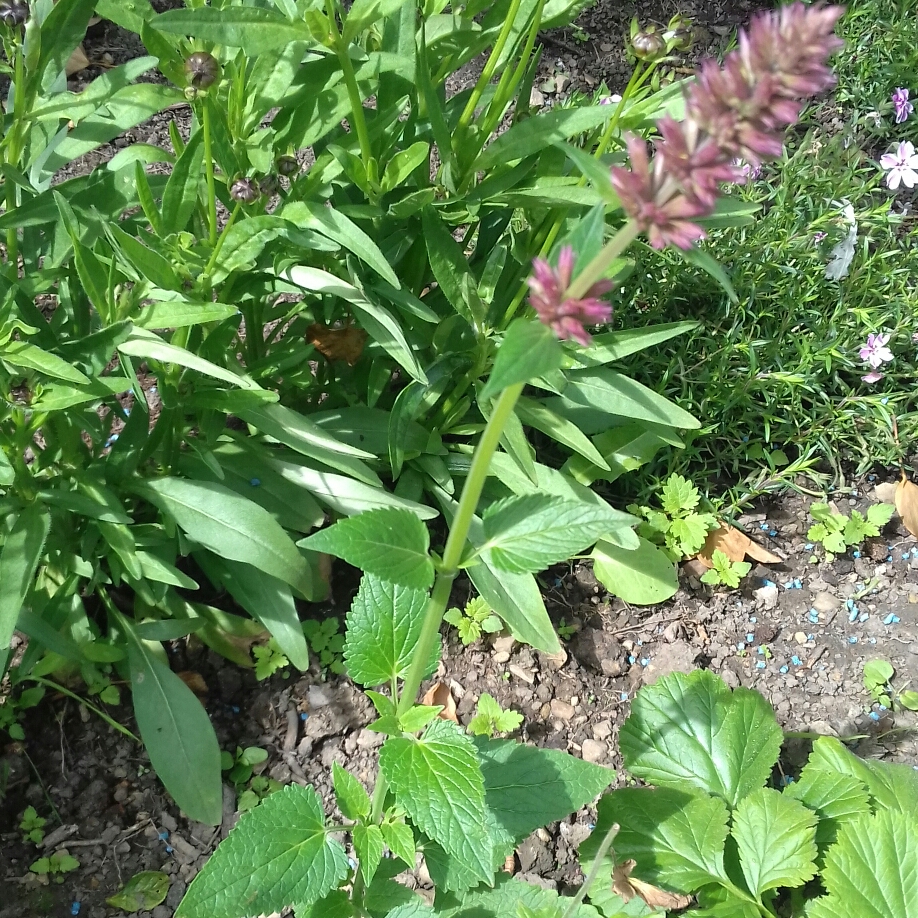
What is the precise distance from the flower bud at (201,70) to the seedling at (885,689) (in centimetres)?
214

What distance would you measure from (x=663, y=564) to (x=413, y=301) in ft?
3.39

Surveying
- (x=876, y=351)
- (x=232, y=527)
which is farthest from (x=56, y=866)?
(x=876, y=351)

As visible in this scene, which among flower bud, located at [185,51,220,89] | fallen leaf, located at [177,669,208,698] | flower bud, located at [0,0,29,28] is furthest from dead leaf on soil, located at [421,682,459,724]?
flower bud, located at [0,0,29,28]

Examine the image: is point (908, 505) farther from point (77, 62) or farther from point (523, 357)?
point (77, 62)

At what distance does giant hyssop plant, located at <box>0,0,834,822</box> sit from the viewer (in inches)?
53.0

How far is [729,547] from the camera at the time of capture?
92.7 inches

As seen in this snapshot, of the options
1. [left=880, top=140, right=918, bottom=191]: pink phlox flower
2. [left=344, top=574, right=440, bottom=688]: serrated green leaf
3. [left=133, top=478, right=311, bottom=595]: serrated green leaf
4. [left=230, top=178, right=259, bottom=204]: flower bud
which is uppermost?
[left=880, top=140, right=918, bottom=191]: pink phlox flower

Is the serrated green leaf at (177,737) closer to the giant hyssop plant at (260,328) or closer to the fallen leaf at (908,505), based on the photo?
the giant hyssop plant at (260,328)

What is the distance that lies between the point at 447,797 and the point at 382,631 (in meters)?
0.27

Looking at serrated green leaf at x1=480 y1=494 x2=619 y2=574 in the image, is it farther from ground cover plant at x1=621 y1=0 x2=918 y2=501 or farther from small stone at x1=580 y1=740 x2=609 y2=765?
ground cover plant at x1=621 y1=0 x2=918 y2=501

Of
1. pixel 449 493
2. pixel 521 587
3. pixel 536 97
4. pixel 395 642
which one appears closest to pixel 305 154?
pixel 536 97

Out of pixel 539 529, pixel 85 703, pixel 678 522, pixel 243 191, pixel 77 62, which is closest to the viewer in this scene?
pixel 539 529

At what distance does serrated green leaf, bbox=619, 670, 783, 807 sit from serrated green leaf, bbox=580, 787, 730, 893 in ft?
0.27

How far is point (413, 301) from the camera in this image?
5.60 feet
